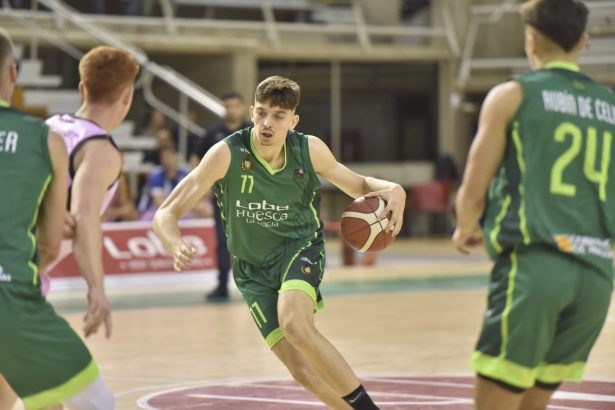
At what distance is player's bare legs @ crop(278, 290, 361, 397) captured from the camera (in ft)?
19.3

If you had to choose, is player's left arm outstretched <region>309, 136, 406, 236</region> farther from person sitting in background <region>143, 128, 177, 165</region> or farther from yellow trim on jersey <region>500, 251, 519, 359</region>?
person sitting in background <region>143, 128, 177, 165</region>

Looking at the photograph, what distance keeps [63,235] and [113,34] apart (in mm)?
17169

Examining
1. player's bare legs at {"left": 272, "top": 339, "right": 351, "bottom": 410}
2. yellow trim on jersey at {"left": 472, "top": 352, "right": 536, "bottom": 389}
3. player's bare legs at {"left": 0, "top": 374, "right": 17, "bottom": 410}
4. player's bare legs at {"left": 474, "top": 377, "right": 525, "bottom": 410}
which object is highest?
yellow trim on jersey at {"left": 472, "top": 352, "right": 536, "bottom": 389}

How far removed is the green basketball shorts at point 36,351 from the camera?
4.00m

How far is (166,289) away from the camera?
1522 cm

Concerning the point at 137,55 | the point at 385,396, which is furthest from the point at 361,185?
the point at 137,55

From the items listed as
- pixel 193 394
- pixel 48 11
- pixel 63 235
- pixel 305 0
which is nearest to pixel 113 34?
pixel 48 11

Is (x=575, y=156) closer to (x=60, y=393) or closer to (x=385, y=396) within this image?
(x=60, y=393)

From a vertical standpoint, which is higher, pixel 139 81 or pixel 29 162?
pixel 29 162

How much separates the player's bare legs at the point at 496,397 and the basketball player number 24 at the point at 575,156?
0.67 metres

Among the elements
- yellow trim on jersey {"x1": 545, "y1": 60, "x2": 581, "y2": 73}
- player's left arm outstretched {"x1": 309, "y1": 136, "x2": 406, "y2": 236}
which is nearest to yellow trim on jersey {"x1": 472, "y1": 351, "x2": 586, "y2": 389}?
yellow trim on jersey {"x1": 545, "y1": 60, "x2": 581, "y2": 73}

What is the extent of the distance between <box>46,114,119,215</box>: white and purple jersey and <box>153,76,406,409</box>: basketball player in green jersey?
0.87 metres

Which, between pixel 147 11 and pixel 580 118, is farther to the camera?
pixel 147 11

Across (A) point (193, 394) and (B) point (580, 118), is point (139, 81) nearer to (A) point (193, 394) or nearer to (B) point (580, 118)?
(A) point (193, 394)
